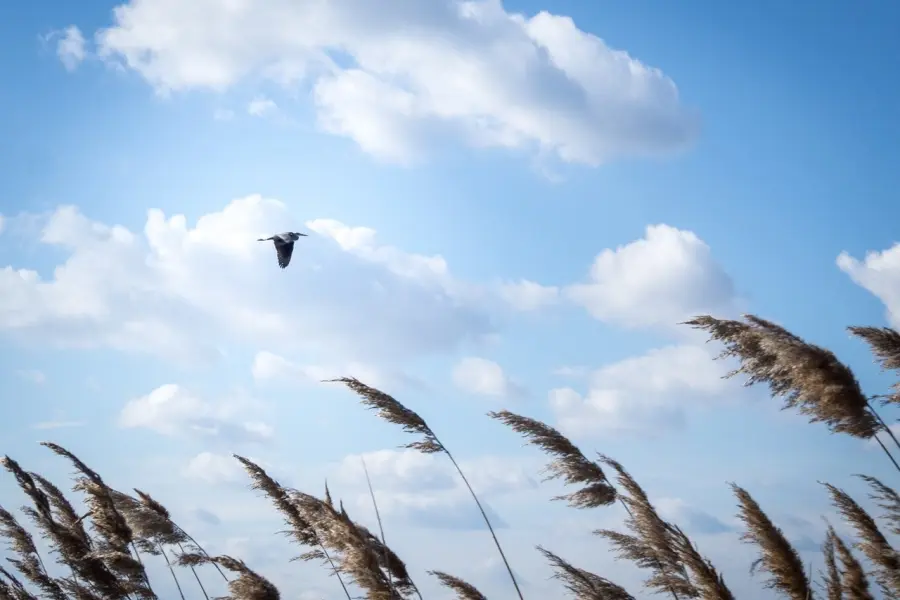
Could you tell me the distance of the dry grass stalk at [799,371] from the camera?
220 inches

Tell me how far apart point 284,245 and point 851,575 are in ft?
36.0

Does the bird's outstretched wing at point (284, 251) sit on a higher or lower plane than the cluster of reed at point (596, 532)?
higher

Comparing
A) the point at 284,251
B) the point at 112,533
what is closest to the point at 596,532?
the point at 112,533

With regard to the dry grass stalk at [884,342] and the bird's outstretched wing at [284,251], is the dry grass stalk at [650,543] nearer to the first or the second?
the dry grass stalk at [884,342]

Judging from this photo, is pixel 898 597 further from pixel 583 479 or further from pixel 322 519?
pixel 322 519

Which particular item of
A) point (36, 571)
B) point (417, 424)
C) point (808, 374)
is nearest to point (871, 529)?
point (808, 374)

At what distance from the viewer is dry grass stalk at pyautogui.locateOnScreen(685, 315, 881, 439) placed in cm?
559

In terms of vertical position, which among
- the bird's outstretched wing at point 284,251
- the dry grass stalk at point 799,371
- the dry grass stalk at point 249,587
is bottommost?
the dry grass stalk at point 249,587

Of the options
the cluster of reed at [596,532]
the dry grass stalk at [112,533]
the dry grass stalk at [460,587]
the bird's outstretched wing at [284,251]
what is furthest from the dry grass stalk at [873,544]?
the bird's outstretched wing at [284,251]

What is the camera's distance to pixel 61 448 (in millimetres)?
7566

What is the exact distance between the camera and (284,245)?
1417 centimetres

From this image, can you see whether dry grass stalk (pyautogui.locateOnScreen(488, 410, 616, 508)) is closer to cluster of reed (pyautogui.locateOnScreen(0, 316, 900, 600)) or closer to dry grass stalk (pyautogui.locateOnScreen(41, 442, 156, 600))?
cluster of reed (pyautogui.locateOnScreen(0, 316, 900, 600))

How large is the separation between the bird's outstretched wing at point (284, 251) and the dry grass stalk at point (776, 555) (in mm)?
10188

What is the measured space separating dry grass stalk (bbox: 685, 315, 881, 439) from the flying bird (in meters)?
9.63
